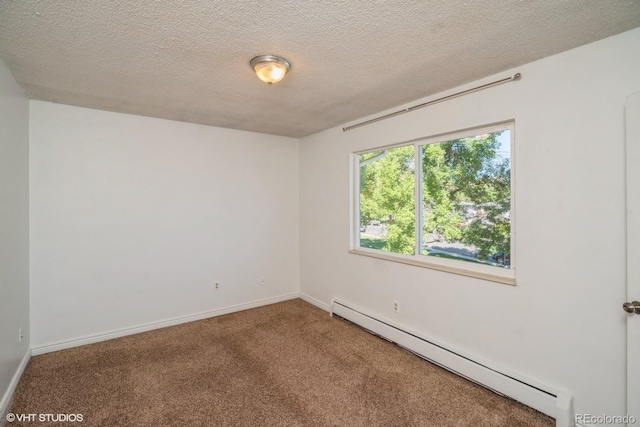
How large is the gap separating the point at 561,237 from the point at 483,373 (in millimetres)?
1187

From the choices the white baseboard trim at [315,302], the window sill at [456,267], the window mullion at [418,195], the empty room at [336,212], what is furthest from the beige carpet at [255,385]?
the window mullion at [418,195]

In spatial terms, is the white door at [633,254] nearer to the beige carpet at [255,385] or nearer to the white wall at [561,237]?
the white wall at [561,237]

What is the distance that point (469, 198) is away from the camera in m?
2.53

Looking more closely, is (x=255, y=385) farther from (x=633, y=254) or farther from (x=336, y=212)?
(x=633, y=254)

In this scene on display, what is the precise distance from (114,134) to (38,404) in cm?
246

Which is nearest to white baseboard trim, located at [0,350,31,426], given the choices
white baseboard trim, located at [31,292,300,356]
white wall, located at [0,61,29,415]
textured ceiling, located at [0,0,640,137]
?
white wall, located at [0,61,29,415]

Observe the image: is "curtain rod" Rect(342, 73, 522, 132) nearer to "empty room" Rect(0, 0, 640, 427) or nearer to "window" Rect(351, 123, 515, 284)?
"empty room" Rect(0, 0, 640, 427)

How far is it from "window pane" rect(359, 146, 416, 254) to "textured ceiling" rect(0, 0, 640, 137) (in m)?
0.75

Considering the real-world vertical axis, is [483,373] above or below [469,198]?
below

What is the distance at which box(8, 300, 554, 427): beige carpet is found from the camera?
6.32 feet

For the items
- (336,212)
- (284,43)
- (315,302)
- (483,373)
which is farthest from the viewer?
(315,302)

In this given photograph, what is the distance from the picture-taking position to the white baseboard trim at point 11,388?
Result: 191cm

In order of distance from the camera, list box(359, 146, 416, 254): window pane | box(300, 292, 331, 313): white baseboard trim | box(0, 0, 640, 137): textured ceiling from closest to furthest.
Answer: box(0, 0, 640, 137): textured ceiling, box(359, 146, 416, 254): window pane, box(300, 292, 331, 313): white baseboard trim

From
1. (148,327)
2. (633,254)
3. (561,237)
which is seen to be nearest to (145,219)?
(148,327)
